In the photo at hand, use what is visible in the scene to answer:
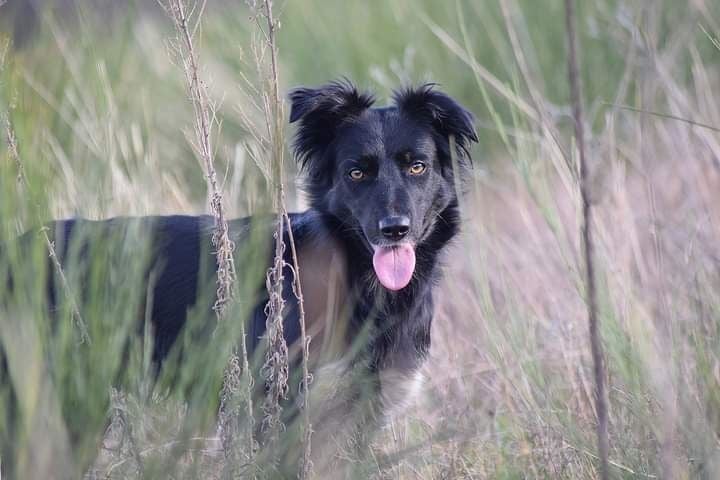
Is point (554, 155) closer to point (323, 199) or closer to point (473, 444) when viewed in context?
point (323, 199)

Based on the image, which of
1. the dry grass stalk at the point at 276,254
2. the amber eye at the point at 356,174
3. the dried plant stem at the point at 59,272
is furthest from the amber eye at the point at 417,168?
the dried plant stem at the point at 59,272

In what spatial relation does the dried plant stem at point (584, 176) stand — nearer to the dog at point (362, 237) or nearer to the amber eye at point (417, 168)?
the dog at point (362, 237)

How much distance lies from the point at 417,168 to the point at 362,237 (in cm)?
37

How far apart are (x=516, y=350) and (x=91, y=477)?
1.46 metres

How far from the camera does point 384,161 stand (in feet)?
12.2

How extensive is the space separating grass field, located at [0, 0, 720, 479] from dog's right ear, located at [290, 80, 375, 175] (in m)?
0.23

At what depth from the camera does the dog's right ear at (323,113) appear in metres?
3.72

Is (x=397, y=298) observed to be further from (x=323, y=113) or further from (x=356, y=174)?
(x=323, y=113)

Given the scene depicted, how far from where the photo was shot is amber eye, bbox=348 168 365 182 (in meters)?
3.71

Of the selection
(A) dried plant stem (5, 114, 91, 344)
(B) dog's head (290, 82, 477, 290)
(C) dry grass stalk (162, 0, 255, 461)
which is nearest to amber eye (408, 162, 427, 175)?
(B) dog's head (290, 82, 477, 290)

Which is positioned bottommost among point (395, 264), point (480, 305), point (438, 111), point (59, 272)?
point (480, 305)

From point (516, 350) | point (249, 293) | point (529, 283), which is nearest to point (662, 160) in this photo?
point (529, 283)

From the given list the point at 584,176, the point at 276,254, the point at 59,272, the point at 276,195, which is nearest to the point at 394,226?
the point at 276,254

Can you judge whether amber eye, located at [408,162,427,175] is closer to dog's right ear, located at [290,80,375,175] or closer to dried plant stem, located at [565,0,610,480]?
dog's right ear, located at [290,80,375,175]
